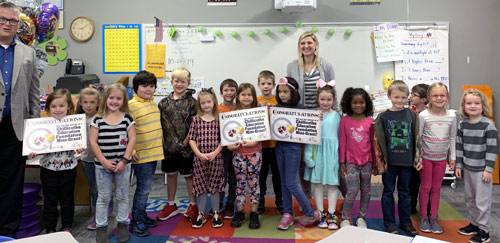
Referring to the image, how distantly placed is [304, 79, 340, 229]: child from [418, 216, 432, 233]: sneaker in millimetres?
650

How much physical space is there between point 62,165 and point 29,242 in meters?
1.63

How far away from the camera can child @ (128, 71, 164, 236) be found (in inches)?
110

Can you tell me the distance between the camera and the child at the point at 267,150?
306 cm

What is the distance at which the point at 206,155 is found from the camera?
2.79 meters

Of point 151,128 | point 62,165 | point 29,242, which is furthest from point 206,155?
point 29,242

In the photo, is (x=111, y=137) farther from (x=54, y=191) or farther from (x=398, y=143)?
(x=398, y=143)

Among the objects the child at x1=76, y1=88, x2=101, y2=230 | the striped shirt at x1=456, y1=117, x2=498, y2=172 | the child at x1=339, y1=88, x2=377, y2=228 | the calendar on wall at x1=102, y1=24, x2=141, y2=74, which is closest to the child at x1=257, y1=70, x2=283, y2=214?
the child at x1=339, y1=88, x2=377, y2=228

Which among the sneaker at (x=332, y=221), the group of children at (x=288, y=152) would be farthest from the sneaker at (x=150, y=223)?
the sneaker at (x=332, y=221)

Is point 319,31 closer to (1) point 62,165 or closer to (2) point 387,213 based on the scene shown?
(2) point 387,213

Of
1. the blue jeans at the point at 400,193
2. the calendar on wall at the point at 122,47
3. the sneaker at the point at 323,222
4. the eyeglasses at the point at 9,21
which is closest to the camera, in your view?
the eyeglasses at the point at 9,21

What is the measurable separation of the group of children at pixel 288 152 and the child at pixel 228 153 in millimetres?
13

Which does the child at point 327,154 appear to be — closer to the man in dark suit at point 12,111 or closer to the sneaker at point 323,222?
the sneaker at point 323,222

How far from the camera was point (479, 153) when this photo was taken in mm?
2650

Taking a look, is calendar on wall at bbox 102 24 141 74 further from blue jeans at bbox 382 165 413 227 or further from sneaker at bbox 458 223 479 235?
sneaker at bbox 458 223 479 235
